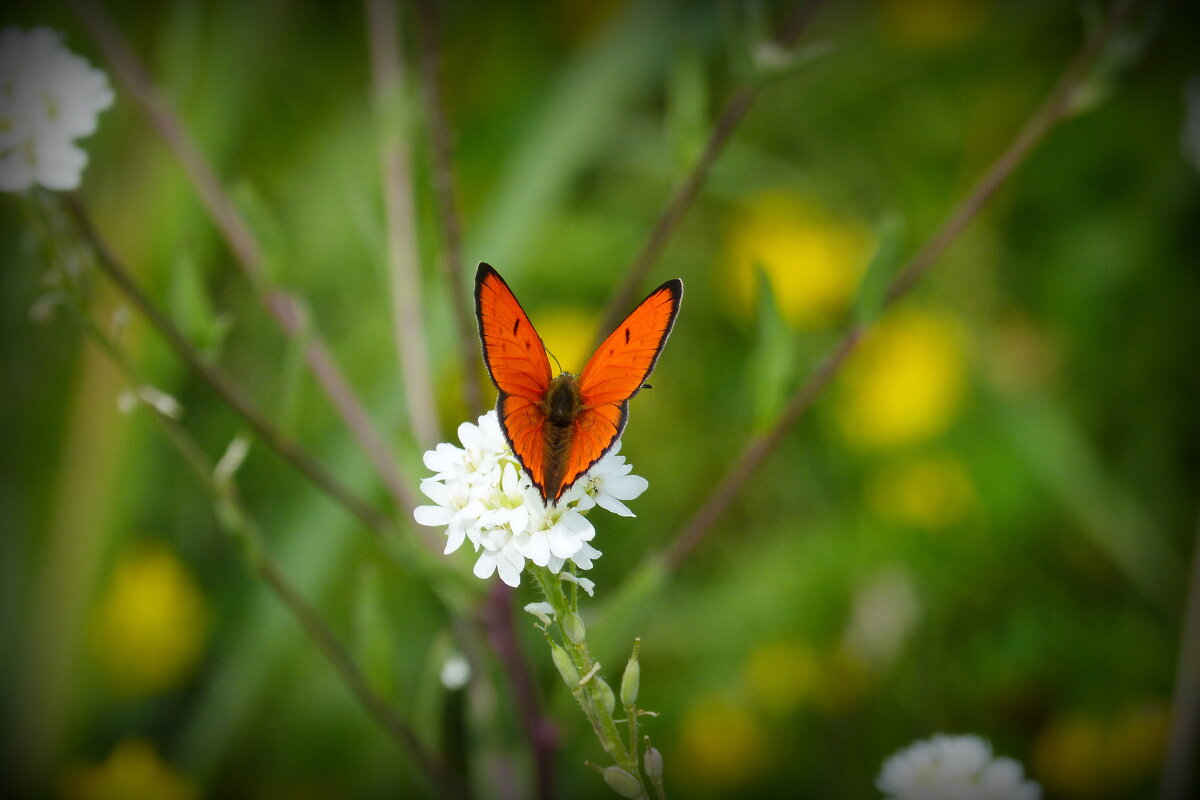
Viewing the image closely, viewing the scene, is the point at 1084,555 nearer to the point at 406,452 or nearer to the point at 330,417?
the point at 406,452

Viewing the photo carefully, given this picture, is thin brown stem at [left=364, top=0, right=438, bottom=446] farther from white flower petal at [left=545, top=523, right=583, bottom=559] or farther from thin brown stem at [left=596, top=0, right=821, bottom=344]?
white flower petal at [left=545, top=523, right=583, bottom=559]

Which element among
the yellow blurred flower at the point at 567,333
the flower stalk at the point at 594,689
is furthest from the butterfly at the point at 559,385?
the yellow blurred flower at the point at 567,333

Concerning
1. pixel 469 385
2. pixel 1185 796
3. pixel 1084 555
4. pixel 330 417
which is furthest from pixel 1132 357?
pixel 330 417

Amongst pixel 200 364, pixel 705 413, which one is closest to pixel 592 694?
pixel 200 364

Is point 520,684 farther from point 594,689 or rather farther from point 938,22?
point 938,22

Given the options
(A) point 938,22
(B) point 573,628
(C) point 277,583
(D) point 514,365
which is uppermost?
(A) point 938,22

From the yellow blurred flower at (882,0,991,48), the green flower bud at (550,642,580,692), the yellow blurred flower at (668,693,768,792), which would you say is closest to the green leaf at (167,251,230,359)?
the green flower bud at (550,642,580,692)
